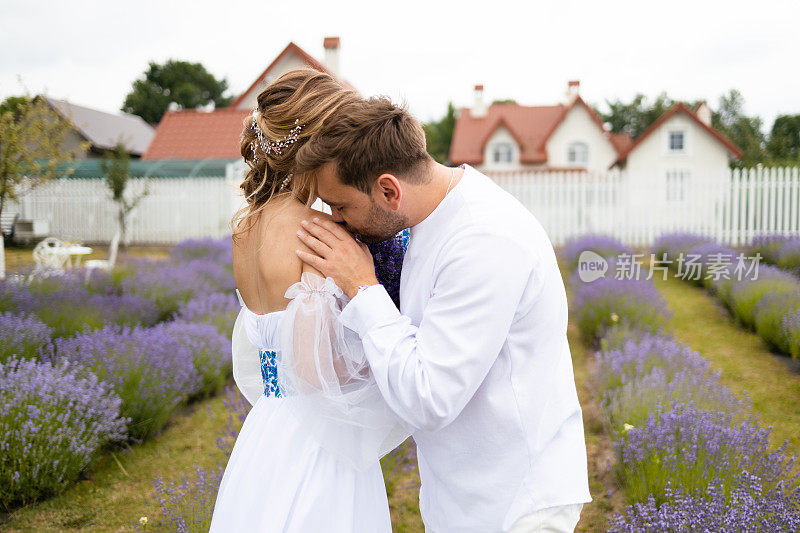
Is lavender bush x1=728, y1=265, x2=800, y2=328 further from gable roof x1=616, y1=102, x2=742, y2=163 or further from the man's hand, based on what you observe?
gable roof x1=616, y1=102, x2=742, y2=163

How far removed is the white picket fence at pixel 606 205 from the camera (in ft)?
43.0

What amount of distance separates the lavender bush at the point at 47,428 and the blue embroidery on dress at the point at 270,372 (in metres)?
2.04

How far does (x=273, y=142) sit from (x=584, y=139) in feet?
99.7

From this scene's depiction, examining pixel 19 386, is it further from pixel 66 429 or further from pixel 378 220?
pixel 378 220

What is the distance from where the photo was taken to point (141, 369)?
446 centimetres

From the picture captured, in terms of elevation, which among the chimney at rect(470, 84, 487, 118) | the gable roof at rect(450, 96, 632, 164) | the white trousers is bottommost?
the white trousers

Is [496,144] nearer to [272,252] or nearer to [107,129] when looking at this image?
[107,129]

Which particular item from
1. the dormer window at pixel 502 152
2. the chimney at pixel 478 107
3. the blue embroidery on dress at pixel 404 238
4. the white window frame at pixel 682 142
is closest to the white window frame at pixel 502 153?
the dormer window at pixel 502 152

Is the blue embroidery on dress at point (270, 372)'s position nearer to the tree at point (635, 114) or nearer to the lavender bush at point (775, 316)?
the lavender bush at point (775, 316)

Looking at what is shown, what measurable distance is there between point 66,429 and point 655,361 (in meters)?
3.96

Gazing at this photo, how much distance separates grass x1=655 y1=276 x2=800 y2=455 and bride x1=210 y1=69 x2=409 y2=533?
11.3 feet

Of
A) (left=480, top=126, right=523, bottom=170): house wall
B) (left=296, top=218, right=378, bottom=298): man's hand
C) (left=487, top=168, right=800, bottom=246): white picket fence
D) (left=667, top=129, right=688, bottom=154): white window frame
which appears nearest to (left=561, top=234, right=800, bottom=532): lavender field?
(left=296, top=218, right=378, bottom=298): man's hand

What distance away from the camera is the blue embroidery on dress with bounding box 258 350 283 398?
2.03m

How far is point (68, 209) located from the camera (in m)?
17.0
